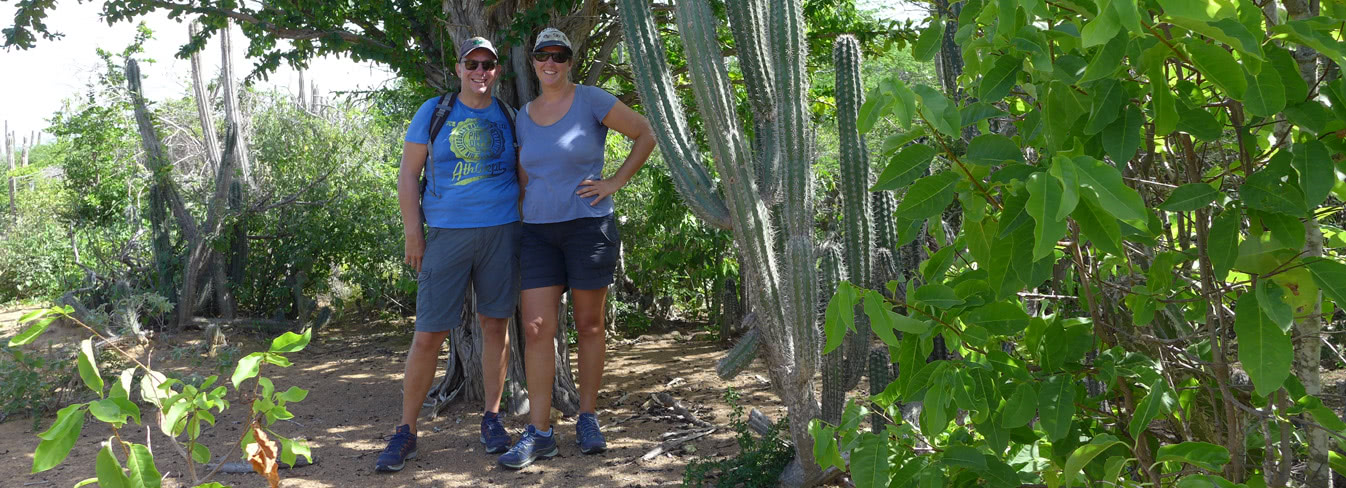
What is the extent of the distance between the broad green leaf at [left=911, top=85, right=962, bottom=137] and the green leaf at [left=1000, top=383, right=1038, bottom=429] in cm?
45

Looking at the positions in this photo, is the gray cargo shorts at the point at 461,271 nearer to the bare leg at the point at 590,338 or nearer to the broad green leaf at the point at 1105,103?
the bare leg at the point at 590,338

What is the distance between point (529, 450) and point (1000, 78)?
2.94 metres

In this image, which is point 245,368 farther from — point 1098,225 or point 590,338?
point 590,338

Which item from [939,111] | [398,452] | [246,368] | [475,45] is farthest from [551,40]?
[939,111]

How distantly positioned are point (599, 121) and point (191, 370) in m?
3.90

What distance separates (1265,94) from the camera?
1.09m

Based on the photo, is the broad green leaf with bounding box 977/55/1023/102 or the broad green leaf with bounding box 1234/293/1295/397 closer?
the broad green leaf with bounding box 1234/293/1295/397

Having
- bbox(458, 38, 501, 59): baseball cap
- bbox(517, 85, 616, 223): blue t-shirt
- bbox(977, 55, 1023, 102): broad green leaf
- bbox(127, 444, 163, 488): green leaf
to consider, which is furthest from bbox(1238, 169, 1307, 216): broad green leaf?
bbox(458, 38, 501, 59): baseball cap

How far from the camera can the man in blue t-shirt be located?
3830 millimetres

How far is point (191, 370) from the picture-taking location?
20.1 ft

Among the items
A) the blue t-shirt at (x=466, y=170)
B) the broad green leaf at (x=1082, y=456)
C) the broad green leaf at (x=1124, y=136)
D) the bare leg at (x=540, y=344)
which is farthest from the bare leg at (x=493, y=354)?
the broad green leaf at (x=1124, y=136)

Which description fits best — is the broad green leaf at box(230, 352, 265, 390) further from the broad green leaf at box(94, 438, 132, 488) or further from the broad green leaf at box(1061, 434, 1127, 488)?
the broad green leaf at box(1061, 434, 1127, 488)

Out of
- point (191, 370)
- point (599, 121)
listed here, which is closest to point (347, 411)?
point (191, 370)

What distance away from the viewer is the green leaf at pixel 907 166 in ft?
4.32
